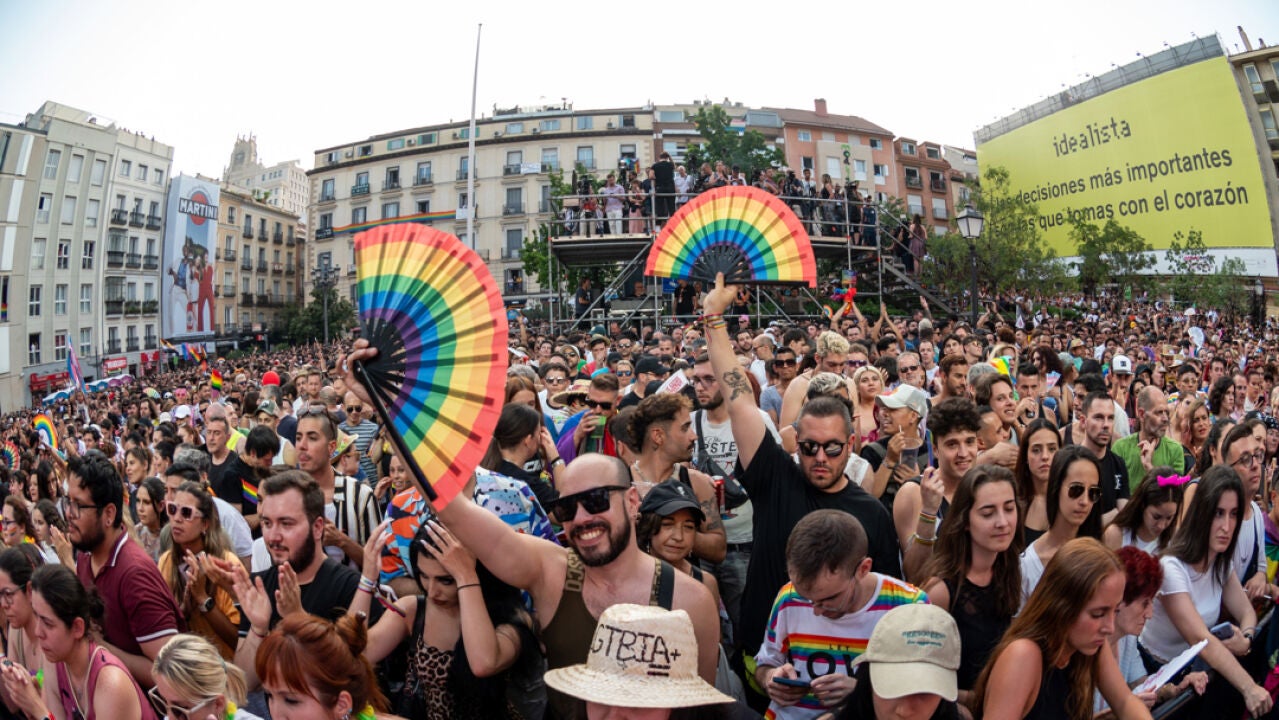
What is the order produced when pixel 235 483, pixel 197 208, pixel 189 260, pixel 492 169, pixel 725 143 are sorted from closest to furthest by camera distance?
pixel 235 483, pixel 725 143, pixel 189 260, pixel 197 208, pixel 492 169

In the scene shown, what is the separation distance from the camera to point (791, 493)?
362 centimetres

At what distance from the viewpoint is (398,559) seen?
3.56m

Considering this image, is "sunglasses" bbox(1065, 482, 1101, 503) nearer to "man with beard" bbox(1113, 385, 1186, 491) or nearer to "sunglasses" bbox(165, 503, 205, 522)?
"man with beard" bbox(1113, 385, 1186, 491)

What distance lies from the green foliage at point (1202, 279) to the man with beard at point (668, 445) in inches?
1328

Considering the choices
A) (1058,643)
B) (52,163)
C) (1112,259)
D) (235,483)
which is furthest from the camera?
(52,163)

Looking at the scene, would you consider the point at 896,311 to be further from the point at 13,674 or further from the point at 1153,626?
the point at 13,674

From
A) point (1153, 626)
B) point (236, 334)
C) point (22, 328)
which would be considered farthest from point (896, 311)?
point (236, 334)

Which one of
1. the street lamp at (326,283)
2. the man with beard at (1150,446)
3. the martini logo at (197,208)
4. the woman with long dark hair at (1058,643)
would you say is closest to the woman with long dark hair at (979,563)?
the woman with long dark hair at (1058,643)

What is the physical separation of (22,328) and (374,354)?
183ft

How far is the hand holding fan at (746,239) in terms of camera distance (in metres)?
5.65

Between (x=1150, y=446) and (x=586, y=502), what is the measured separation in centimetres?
475

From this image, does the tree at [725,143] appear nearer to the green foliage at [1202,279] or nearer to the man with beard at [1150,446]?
the green foliage at [1202,279]

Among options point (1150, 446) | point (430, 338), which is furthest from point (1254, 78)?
point (430, 338)

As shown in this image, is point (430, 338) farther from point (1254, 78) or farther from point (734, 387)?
point (1254, 78)
